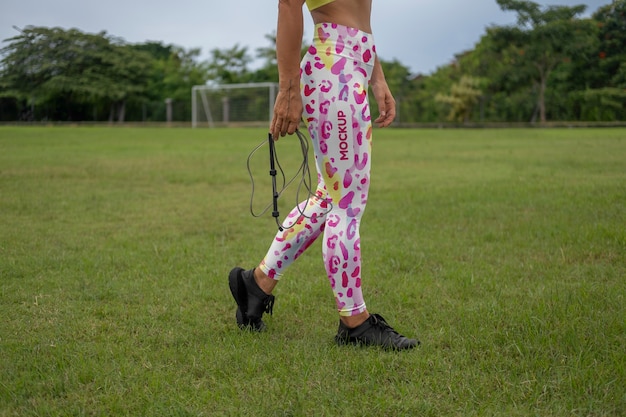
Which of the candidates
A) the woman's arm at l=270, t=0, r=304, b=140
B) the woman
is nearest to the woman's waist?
the woman

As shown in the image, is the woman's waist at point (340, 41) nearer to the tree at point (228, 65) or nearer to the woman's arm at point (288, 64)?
the woman's arm at point (288, 64)

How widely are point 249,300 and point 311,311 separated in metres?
0.43

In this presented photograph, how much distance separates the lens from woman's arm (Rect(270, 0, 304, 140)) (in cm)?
243

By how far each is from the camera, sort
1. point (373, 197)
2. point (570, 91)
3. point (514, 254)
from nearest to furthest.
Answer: point (514, 254) < point (373, 197) < point (570, 91)

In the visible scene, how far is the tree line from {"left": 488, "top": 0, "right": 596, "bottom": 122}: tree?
0.05m

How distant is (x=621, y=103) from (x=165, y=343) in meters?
29.3

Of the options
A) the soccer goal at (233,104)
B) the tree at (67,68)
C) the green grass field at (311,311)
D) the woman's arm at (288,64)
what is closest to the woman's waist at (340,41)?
the woman's arm at (288,64)

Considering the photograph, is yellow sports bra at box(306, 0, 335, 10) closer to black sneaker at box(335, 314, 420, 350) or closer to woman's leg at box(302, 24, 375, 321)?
woman's leg at box(302, 24, 375, 321)

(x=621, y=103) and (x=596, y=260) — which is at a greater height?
(x=621, y=103)

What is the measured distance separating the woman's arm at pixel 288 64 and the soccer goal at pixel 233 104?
3382cm

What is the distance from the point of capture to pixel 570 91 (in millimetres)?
30812

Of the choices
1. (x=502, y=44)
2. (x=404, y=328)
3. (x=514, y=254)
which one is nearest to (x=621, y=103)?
(x=502, y=44)

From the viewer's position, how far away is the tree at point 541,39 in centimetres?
2803

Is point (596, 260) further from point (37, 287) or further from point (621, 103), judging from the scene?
point (621, 103)
